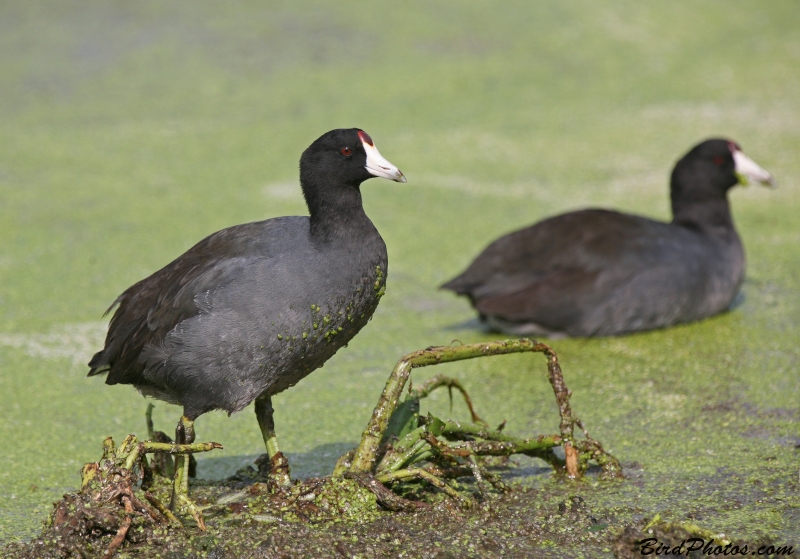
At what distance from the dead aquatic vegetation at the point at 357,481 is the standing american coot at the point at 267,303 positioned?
10 cm

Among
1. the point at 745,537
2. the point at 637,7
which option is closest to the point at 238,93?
the point at 637,7

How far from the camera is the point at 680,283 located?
376 centimetres

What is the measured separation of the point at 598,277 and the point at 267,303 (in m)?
1.86

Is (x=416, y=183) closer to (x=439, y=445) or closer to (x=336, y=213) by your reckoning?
(x=336, y=213)

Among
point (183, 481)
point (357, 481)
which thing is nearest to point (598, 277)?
point (357, 481)

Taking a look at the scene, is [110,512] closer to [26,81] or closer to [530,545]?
[530,545]

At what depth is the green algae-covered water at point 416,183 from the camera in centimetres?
280

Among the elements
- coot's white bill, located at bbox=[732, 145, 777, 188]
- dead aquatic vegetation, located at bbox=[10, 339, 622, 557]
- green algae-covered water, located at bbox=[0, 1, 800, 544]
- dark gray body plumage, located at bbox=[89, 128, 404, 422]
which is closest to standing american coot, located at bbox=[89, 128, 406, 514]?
dark gray body plumage, located at bbox=[89, 128, 404, 422]

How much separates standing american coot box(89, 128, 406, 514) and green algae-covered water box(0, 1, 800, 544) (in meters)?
0.45

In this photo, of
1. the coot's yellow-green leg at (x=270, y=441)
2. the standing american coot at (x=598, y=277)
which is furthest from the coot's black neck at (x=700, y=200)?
the coot's yellow-green leg at (x=270, y=441)

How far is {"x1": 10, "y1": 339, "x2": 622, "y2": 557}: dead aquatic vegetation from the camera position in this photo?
206 centimetres

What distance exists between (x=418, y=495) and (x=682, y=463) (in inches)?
28.1

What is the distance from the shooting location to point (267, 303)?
7.22 feet

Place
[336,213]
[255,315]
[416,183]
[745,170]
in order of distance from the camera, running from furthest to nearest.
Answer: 1. [416,183]
2. [745,170]
3. [336,213]
4. [255,315]
